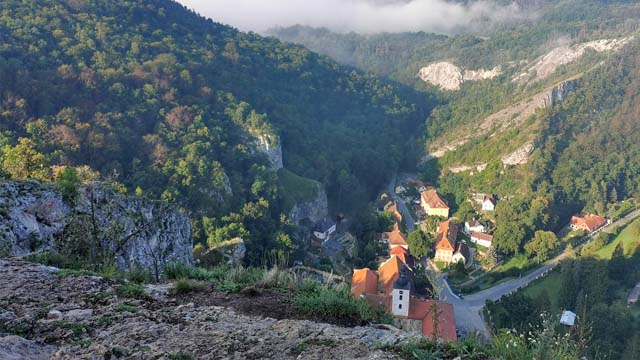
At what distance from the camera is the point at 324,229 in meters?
34.8

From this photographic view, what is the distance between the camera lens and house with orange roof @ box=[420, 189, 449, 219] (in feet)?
140

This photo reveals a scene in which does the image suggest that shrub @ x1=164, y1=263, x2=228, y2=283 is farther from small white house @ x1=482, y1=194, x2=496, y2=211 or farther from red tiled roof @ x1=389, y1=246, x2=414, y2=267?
small white house @ x1=482, y1=194, x2=496, y2=211

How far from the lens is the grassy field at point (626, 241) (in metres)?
32.9

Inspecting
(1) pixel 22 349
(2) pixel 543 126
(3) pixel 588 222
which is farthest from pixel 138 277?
(2) pixel 543 126

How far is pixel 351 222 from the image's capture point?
1516 inches

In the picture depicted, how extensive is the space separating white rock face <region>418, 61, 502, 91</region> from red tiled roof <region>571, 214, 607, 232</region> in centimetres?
5059

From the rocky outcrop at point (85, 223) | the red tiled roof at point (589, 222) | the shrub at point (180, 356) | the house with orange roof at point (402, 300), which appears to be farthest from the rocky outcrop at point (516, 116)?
the shrub at point (180, 356)

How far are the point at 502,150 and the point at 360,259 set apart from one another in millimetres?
27802

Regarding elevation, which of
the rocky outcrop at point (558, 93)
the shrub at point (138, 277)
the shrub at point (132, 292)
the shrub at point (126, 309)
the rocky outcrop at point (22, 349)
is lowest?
the shrub at point (138, 277)

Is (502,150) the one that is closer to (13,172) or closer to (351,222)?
(351,222)

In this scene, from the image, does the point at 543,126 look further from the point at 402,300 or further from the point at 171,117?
the point at 402,300

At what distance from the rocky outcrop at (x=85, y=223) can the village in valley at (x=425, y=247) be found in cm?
891

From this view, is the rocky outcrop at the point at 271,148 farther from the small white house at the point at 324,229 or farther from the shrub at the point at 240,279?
the shrub at the point at 240,279

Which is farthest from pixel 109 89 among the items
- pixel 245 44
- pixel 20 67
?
pixel 245 44
